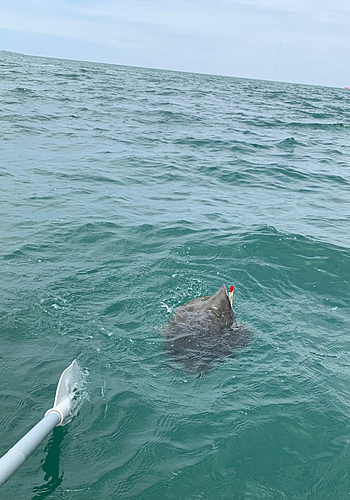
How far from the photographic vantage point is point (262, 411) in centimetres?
562

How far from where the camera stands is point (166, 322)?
24.2ft

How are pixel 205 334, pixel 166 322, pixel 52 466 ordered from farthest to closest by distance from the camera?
pixel 166 322 < pixel 205 334 < pixel 52 466

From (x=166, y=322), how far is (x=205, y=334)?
91 cm

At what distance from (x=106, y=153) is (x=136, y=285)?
38.9 ft

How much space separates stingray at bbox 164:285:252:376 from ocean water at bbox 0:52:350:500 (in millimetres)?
192

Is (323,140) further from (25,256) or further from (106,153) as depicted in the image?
(25,256)

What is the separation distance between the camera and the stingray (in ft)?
21.2

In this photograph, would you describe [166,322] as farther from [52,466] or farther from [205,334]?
[52,466]

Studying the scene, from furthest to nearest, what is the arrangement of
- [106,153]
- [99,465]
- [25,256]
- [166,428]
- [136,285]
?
1. [106,153]
2. [25,256]
3. [136,285]
4. [166,428]
5. [99,465]

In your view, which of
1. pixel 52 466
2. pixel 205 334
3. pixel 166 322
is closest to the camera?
pixel 52 466

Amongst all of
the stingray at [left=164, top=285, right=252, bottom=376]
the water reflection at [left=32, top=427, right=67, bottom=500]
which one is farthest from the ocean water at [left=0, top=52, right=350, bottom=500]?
the stingray at [left=164, top=285, right=252, bottom=376]

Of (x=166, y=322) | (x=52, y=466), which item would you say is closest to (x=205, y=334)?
(x=166, y=322)

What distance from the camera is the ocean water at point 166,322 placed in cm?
480

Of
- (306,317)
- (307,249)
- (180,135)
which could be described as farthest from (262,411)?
(180,135)
